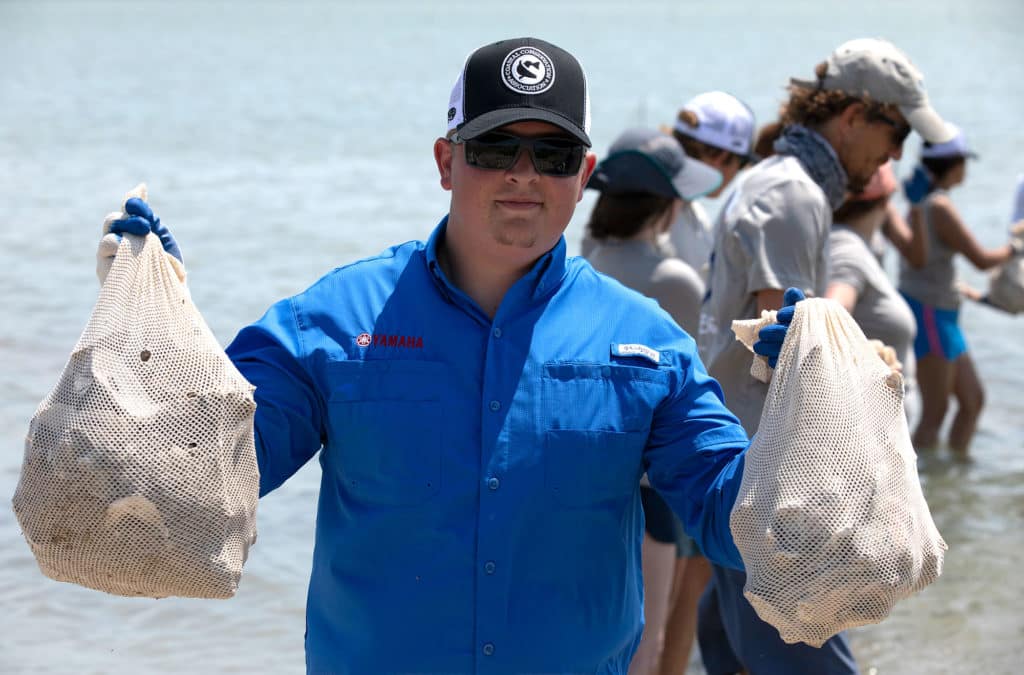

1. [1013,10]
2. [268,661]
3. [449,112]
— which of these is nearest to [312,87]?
[268,661]

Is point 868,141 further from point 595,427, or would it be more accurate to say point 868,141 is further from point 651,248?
point 595,427

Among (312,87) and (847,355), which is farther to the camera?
(312,87)

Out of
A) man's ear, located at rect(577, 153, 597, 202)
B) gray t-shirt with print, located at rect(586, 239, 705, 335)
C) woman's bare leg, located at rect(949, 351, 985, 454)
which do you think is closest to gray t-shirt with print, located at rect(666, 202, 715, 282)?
gray t-shirt with print, located at rect(586, 239, 705, 335)

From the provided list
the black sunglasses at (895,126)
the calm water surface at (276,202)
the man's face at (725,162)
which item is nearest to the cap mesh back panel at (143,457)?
the black sunglasses at (895,126)

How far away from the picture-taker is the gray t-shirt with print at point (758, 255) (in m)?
3.80

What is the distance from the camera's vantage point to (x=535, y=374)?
2406 mm

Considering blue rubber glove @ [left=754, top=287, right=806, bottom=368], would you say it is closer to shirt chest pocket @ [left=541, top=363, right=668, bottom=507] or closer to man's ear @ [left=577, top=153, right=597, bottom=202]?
shirt chest pocket @ [left=541, top=363, right=668, bottom=507]

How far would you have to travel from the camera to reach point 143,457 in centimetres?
207

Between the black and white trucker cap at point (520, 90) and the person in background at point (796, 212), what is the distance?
4.77 feet

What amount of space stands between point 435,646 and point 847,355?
0.85 meters

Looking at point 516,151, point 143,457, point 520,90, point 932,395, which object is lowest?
point 932,395

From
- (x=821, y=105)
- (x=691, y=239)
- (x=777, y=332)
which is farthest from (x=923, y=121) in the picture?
(x=777, y=332)

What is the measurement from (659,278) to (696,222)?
36.8 inches

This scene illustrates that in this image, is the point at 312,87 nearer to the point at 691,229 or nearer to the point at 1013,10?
the point at 691,229
